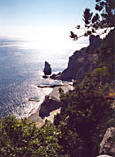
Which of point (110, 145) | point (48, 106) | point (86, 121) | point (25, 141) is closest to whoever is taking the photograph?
point (110, 145)

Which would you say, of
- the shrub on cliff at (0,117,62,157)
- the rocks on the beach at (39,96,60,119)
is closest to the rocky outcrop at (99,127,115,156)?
the shrub on cliff at (0,117,62,157)

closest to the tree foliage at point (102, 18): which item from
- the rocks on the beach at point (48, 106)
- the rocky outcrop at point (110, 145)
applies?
the rocky outcrop at point (110, 145)

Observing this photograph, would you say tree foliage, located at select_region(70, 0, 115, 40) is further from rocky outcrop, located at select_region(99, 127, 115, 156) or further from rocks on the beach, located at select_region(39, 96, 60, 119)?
rocks on the beach, located at select_region(39, 96, 60, 119)

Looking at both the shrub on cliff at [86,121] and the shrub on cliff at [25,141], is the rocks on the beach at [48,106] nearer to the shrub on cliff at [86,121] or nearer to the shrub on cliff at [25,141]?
the shrub on cliff at [86,121]

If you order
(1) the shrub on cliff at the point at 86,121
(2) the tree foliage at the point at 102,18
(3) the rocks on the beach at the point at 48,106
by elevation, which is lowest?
(3) the rocks on the beach at the point at 48,106

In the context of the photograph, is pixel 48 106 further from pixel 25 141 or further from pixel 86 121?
pixel 25 141

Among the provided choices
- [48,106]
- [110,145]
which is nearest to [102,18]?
[110,145]

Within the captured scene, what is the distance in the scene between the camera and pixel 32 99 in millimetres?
88312

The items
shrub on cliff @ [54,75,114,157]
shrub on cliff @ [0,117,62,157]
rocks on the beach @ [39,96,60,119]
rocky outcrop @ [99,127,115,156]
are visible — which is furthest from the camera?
rocks on the beach @ [39,96,60,119]

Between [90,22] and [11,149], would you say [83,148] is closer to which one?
[11,149]

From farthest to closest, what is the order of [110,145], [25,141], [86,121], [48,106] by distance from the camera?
[48,106] < [86,121] < [25,141] < [110,145]

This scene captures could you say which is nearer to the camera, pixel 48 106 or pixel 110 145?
pixel 110 145

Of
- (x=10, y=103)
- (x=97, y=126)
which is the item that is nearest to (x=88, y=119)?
(x=97, y=126)

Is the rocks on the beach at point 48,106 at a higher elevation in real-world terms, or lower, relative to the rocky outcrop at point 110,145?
lower
